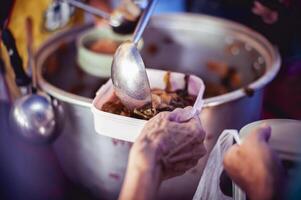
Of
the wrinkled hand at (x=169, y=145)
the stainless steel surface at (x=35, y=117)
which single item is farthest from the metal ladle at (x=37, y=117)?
the wrinkled hand at (x=169, y=145)

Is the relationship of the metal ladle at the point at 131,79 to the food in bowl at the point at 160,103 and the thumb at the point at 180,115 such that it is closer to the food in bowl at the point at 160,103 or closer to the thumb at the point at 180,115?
the food in bowl at the point at 160,103

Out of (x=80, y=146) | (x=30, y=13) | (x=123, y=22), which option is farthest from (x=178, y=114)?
(x=30, y=13)

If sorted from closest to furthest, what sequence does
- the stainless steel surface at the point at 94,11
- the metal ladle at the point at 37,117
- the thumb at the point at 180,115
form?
the thumb at the point at 180,115 → the metal ladle at the point at 37,117 → the stainless steel surface at the point at 94,11

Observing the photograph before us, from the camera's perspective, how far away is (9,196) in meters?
1.34

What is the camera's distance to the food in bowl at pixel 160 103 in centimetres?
94

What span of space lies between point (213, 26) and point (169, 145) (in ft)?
3.19

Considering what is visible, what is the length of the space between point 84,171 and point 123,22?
1.86ft

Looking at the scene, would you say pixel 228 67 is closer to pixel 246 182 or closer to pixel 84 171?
pixel 84 171

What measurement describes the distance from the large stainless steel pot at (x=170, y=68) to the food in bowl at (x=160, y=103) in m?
0.10

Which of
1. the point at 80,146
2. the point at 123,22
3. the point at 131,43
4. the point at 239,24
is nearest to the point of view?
the point at 131,43

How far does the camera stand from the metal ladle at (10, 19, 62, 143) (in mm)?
1222

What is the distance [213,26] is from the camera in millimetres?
1636

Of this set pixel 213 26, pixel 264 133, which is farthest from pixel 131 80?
pixel 213 26

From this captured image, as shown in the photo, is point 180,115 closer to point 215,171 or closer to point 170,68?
point 215,171
